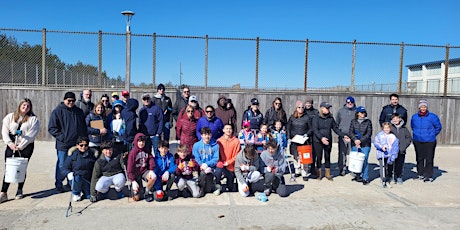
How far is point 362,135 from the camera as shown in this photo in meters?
6.93

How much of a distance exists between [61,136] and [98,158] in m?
0.74

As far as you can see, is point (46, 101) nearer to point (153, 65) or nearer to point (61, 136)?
point (153, 65)

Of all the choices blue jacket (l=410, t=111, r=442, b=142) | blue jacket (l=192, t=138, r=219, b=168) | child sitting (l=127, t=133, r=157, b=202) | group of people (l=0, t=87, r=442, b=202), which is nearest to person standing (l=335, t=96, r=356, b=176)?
group of people (l=0, t=87, r=442, b=202)

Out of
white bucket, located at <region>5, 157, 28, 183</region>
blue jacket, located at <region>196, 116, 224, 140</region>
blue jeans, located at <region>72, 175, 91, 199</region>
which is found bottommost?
blue jeans, located at <region>72, 175, 91, 199</region>

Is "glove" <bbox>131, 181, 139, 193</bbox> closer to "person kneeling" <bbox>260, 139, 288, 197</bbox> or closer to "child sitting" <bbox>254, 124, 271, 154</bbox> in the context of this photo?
"person kneeling" <bbox>260, 139, 288, 197</bbox>

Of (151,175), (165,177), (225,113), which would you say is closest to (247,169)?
(165,177)

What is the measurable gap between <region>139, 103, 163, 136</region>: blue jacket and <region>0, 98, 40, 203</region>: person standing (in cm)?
193

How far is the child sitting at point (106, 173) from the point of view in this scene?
5363 millimetres

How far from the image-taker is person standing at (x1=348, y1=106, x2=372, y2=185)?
686 centimetres

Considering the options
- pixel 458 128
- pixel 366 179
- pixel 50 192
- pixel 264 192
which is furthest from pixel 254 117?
pixel 458 128

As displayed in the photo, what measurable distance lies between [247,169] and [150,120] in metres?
2.33

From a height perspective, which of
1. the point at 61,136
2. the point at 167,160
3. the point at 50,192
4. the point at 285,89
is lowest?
the point at 50,192

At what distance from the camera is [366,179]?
6.82 meters

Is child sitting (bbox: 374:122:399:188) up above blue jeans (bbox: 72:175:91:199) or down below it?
above
